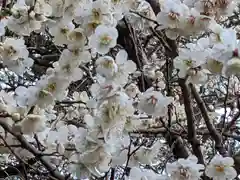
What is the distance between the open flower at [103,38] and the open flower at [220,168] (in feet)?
1.84

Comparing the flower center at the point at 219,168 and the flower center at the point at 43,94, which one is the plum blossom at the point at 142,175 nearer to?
the flower center at the point at 219,168

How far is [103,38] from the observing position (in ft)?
4.90

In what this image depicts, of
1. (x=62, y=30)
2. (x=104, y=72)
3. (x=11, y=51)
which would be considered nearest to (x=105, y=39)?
(x=104, y=72)

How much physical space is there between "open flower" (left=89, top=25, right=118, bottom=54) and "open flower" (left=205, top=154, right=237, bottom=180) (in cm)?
56

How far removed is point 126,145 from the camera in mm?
1730

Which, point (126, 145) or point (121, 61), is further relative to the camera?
point (126, 145)

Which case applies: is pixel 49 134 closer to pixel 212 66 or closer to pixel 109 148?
pixel 109 148

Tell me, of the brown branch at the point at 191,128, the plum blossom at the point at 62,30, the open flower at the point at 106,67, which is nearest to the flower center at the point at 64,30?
the plum blossom at the point at 62,30

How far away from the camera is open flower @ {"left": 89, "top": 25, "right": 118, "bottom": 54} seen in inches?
58.4

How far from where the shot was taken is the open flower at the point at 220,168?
1710mm

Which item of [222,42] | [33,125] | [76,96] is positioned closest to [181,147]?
[76,96]

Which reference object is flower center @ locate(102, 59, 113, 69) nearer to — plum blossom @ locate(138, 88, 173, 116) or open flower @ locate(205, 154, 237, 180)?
plum blossom @ locate(138, 88, 173, 116)

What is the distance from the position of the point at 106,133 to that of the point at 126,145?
28 centimetres

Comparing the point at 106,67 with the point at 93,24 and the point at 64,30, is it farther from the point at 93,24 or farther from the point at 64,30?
the point at 64,30
